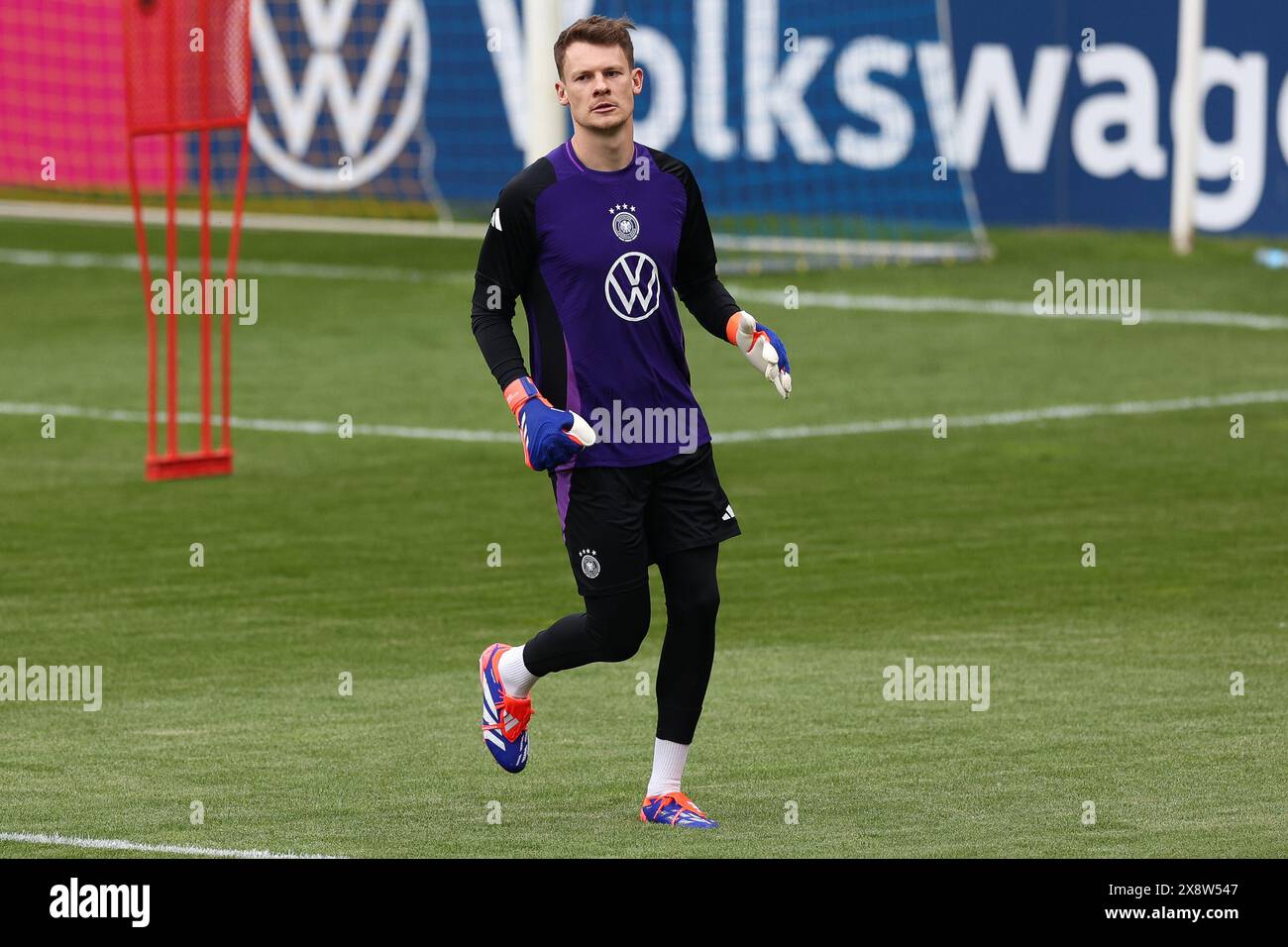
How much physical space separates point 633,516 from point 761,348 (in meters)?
0.61

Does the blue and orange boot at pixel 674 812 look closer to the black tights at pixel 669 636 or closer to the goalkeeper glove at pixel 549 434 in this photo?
the black tights at pixel 669 636

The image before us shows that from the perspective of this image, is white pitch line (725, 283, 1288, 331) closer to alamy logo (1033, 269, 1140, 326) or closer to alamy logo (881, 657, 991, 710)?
alamy logo (1033, 269, 1140, 326)

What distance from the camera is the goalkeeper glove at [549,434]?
704 cm

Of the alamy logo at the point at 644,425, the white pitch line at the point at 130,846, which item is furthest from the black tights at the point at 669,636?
the white pitch line at the point at 130,846

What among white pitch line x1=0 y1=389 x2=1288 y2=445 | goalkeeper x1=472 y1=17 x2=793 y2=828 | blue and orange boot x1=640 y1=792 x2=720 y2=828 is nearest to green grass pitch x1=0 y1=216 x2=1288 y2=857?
blue and orange boot x1=640 y1=792 x2=720 y2=828

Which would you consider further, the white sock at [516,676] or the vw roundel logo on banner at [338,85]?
the vw roundel logo on banner at [338,85]

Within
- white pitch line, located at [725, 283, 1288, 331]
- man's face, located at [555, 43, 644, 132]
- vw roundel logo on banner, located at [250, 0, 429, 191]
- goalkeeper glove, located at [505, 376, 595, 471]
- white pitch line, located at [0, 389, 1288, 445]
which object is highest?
vw roundel logo on banner, located at [250, 0, 429, 191]

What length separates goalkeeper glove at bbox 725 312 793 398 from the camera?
24.0 feet

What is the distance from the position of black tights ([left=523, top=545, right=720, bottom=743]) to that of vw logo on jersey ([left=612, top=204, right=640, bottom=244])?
911 mm

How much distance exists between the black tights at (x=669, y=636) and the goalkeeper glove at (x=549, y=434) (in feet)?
1.58

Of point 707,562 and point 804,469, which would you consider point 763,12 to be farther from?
point 707,562

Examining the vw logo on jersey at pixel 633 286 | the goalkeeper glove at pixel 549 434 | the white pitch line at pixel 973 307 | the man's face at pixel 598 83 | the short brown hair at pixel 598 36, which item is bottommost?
the goalkeeper glove at pixel 549 434
